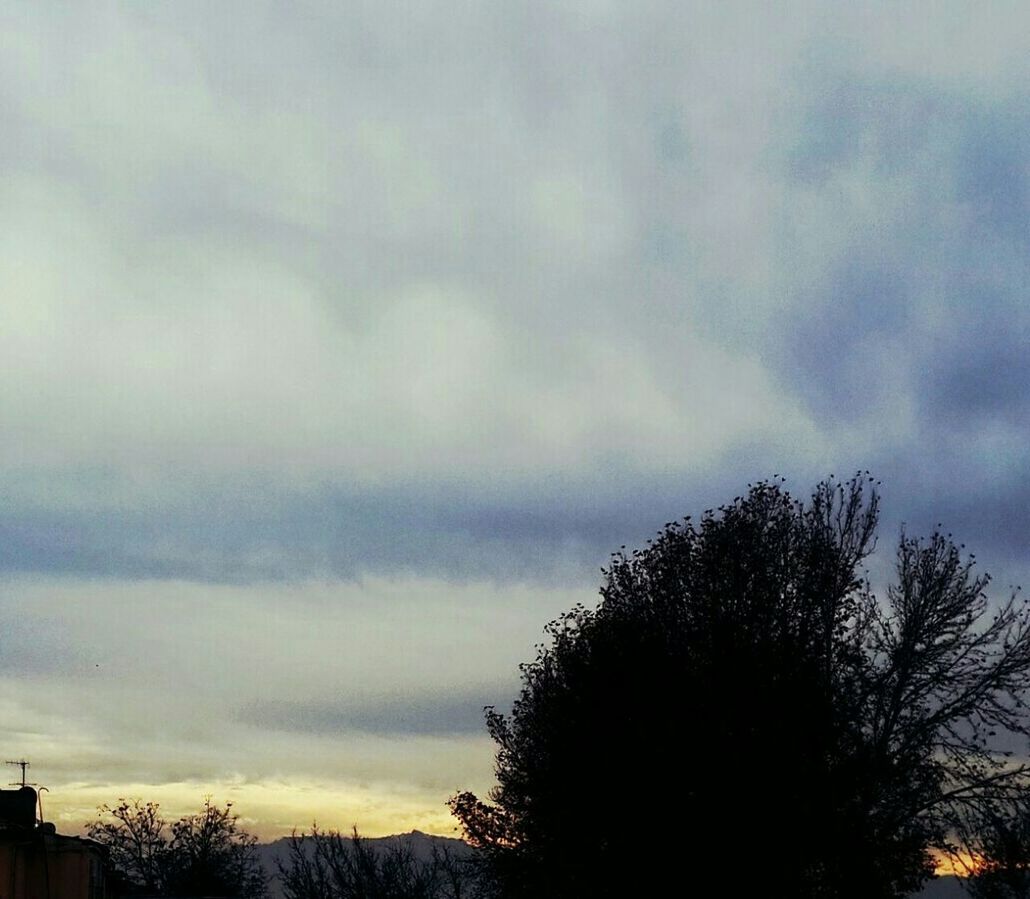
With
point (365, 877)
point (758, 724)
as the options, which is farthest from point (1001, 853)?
point (365, 877)

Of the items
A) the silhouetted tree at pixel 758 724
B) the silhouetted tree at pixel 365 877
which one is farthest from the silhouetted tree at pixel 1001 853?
the silhouetted tree at pixel 365 877

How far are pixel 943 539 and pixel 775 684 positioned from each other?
859 centimetres

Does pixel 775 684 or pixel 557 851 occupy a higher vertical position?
pixel 775 684

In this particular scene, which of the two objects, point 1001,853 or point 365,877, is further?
point 365,877

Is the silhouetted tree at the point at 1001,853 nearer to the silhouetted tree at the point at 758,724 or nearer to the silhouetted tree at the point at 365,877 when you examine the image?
the silhouetted tree at the point at 758,724

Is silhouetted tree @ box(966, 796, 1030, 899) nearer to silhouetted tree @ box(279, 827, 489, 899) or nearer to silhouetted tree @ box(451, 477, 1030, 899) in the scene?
silhouetted tree @ box(451, 477, 1030, 899)

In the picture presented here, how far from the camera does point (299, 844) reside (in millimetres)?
107438

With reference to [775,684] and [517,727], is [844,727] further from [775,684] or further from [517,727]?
[517,727]

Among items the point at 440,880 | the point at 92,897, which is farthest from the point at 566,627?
the point at 440,880

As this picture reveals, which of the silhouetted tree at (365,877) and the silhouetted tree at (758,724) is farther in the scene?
the silhouetted tree at (365,877)

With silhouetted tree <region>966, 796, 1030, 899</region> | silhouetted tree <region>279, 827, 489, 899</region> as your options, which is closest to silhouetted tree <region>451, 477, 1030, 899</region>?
silhouetted tree <region>966, 796, 1030, 899</region>

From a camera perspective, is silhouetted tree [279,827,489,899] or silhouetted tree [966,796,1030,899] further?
silhouetted tree [279,827,489,899]

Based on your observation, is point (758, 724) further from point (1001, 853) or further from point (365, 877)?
point (365, 877)

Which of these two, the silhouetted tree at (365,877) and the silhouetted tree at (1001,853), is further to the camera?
the silhouetted tree at (365,877)
